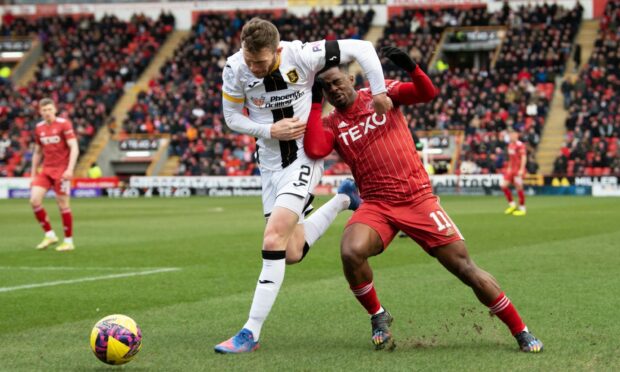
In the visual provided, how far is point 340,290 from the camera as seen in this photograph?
9984 mm

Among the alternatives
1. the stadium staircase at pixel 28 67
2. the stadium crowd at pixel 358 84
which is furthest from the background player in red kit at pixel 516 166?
the stadium staircase at pixel 28 67

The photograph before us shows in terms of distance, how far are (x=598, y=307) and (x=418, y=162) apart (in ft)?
8.34

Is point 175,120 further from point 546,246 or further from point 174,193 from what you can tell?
point 546,246

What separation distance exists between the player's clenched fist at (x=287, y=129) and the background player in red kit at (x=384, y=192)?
0.36 ft

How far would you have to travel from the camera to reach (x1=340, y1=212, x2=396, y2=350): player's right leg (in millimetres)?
6727

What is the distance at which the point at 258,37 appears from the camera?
648cm

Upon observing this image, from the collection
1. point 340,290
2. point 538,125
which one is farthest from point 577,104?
point 340,290

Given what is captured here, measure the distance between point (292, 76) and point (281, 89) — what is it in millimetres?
134

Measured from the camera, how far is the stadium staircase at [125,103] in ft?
157

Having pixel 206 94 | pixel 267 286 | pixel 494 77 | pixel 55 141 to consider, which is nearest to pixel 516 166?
pixel 55 141

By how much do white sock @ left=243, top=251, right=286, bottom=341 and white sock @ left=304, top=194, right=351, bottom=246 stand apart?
74 cm

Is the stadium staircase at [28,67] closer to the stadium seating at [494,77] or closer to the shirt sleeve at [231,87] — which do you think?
the stadium seating at [494,77]

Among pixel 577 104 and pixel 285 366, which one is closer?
pixel 285 366

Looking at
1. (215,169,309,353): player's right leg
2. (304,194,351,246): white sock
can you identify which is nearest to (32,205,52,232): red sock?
(304,194,351,246): white sock
